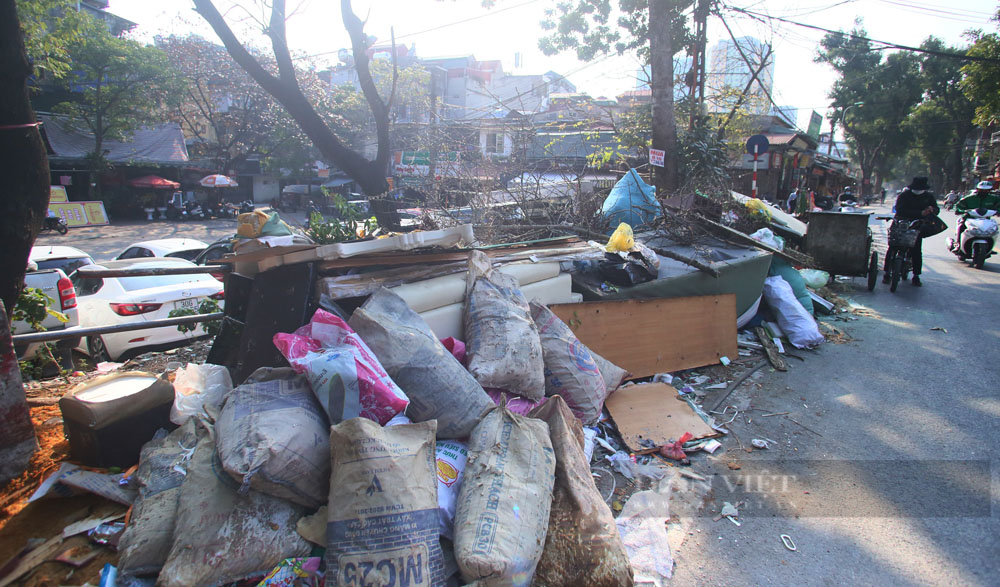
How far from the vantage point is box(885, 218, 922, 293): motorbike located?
6.87m

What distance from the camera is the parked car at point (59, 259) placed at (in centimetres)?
633

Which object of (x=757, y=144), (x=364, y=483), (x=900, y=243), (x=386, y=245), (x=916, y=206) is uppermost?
(x=757, y=144)

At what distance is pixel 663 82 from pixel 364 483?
7.24 metres

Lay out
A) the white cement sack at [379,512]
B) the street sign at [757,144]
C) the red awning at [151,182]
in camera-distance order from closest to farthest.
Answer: the white cement sack at [379,512] → the street sign at [757,144] → the red awning at [151,182]

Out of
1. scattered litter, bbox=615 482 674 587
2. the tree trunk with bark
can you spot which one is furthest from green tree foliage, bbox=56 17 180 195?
scattered litter, bbox=615 482 674 587

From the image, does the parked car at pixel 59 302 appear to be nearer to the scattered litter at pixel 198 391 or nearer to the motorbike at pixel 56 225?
the scattered litter at pixel 198 391

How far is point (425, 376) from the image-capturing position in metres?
2.38

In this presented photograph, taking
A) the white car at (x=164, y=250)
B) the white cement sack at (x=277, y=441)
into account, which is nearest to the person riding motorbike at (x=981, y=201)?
the white cement sack at (x=277, y=441)

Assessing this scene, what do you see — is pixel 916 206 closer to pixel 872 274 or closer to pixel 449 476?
pixel 872 274

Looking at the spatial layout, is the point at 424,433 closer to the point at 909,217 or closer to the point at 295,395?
the point at 295,395

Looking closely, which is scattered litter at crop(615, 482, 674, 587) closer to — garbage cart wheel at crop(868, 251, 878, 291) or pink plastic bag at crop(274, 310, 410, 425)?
pink plastic bag at crop(274, 310, 410, 425)

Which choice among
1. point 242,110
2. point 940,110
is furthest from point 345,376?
point 940,110

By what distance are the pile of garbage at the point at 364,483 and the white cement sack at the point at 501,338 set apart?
0.77ft

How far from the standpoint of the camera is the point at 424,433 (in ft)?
6.36
